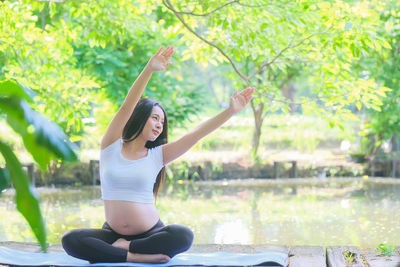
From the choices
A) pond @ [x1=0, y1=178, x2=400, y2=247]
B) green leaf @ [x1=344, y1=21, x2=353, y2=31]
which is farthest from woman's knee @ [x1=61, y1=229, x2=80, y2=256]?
green leaf @ [x1=344, y1=21, x2=353, y2=31]

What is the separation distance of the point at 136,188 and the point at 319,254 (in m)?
1.06

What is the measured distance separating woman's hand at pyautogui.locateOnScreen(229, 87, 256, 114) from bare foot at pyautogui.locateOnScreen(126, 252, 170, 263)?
795mm

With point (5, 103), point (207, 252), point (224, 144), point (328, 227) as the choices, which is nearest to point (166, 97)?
point (224, 144)

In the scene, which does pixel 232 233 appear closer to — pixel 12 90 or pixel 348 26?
pixel 348 26

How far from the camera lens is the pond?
19.8 ft

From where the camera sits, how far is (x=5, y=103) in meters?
1.06

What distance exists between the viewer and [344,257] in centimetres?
335

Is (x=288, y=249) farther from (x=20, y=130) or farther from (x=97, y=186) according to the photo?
(x=97, y=186)

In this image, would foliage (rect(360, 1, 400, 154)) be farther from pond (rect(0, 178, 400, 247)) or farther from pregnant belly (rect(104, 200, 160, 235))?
pregnant belly (rect(104, 200, 160, 235))

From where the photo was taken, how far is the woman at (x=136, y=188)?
3.08 metres

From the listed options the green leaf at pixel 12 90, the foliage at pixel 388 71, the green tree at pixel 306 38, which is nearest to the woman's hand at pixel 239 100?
the green tree at pixel 306 38

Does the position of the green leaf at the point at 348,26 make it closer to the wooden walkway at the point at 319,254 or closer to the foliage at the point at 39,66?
the wooden walkway at the point at 319,254

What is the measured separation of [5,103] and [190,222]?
5.88 meters

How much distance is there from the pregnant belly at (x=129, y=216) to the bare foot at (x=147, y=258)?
11 cm
